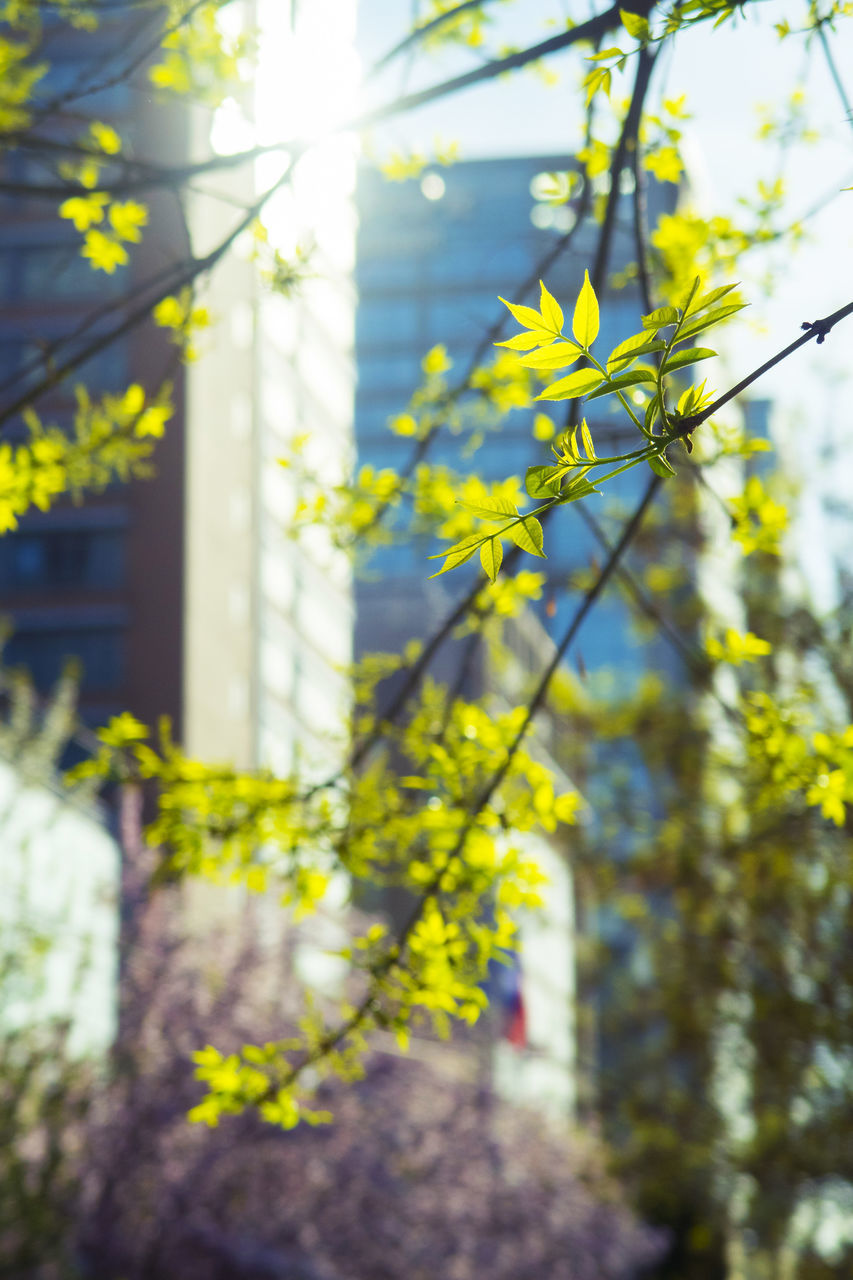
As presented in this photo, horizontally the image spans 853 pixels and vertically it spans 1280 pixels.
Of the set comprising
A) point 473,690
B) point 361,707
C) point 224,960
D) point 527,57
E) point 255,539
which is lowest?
point 224,960

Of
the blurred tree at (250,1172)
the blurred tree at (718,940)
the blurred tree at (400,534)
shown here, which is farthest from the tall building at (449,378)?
the blurred tree at (400,534)

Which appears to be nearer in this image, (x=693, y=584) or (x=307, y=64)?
(x=307, y=64)

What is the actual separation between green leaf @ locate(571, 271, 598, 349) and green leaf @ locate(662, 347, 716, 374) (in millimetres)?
90

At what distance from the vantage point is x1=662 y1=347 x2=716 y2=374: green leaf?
1240 millimetres

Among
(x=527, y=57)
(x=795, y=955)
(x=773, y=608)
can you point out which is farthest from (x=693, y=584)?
A: (x=527, y=57)

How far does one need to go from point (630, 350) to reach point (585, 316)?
0.19 feet

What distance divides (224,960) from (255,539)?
1191 inches

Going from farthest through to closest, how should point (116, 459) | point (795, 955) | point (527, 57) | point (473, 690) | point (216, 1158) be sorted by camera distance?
point (473, 690) < point (216, 1158) < point (795, 955) < point (116, 459) < point (527, 57)

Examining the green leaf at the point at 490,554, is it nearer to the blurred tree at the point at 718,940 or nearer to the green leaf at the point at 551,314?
the green leaf at the point at 551,314

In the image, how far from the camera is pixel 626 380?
4.06 ft

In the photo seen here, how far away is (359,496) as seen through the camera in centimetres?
403

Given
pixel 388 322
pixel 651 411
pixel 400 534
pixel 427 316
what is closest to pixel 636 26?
pixel 651 411

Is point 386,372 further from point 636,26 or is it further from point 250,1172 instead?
point 636,26

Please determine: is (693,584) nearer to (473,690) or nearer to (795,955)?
(795,955)
